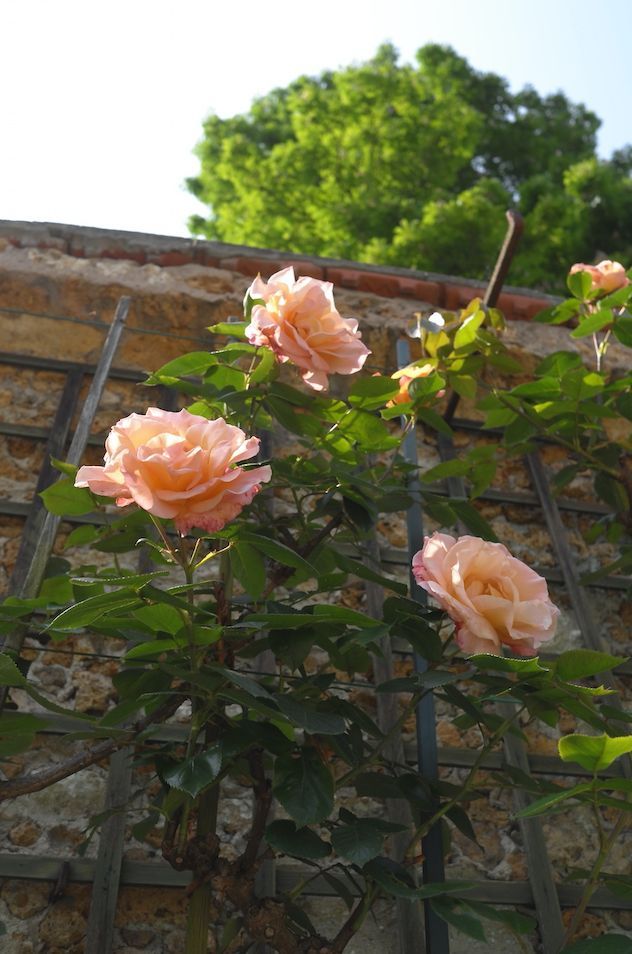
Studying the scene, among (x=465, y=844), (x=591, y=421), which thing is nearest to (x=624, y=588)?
(x=591, y=421)

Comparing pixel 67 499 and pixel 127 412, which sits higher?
pixel 127 412

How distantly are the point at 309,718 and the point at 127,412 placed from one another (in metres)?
1.32

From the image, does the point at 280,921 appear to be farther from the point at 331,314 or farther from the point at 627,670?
the point at 627,670

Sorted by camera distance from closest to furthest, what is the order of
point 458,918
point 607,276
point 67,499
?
point 458,918, point 67,499, point 607,276

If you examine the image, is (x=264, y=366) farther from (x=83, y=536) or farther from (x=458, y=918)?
(x=458, y=918)

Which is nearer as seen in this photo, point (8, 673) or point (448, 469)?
point (8, 673)

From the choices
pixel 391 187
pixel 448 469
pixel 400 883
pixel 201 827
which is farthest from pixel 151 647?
pixel 391 187

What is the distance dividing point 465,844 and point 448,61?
1047 cm

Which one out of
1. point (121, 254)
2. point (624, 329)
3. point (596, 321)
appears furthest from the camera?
point (121, 254)

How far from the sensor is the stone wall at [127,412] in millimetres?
1658

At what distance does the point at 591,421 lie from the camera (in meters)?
2.07

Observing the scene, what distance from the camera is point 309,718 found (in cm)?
117

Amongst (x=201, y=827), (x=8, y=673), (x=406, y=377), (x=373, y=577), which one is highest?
(x=406, y=377)

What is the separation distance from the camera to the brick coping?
104 inches
